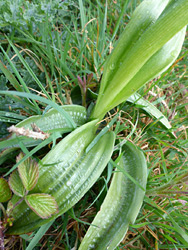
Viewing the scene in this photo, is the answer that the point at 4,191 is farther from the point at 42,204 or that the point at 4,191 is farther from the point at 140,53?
the point at 140,53

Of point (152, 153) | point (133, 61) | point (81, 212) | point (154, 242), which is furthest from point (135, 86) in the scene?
point (154, 242)

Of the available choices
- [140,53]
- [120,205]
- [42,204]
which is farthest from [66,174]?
[140,53]

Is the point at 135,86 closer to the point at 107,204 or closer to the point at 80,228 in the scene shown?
the point at 107,204

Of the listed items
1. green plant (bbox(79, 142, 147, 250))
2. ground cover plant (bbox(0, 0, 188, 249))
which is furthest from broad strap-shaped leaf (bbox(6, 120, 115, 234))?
green plant (bbox(79, 142, 147, 250))

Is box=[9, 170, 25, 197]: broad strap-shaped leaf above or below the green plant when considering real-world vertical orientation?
above

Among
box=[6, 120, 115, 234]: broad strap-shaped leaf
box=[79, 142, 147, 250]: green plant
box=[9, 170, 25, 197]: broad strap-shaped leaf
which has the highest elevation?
box=[9, 170, 25, 197]: broad strap-shaped leaf

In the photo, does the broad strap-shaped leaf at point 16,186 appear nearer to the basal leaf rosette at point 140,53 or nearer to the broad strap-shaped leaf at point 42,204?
the broad strap-shaped leaf at point 42,204

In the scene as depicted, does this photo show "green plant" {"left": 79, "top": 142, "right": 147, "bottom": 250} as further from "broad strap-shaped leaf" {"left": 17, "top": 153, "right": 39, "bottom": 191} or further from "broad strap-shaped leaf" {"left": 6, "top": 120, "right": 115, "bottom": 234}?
"broad strap-shaped leaf" {"left": 17, "top": 153, "right": 39, "bottom": 191}
